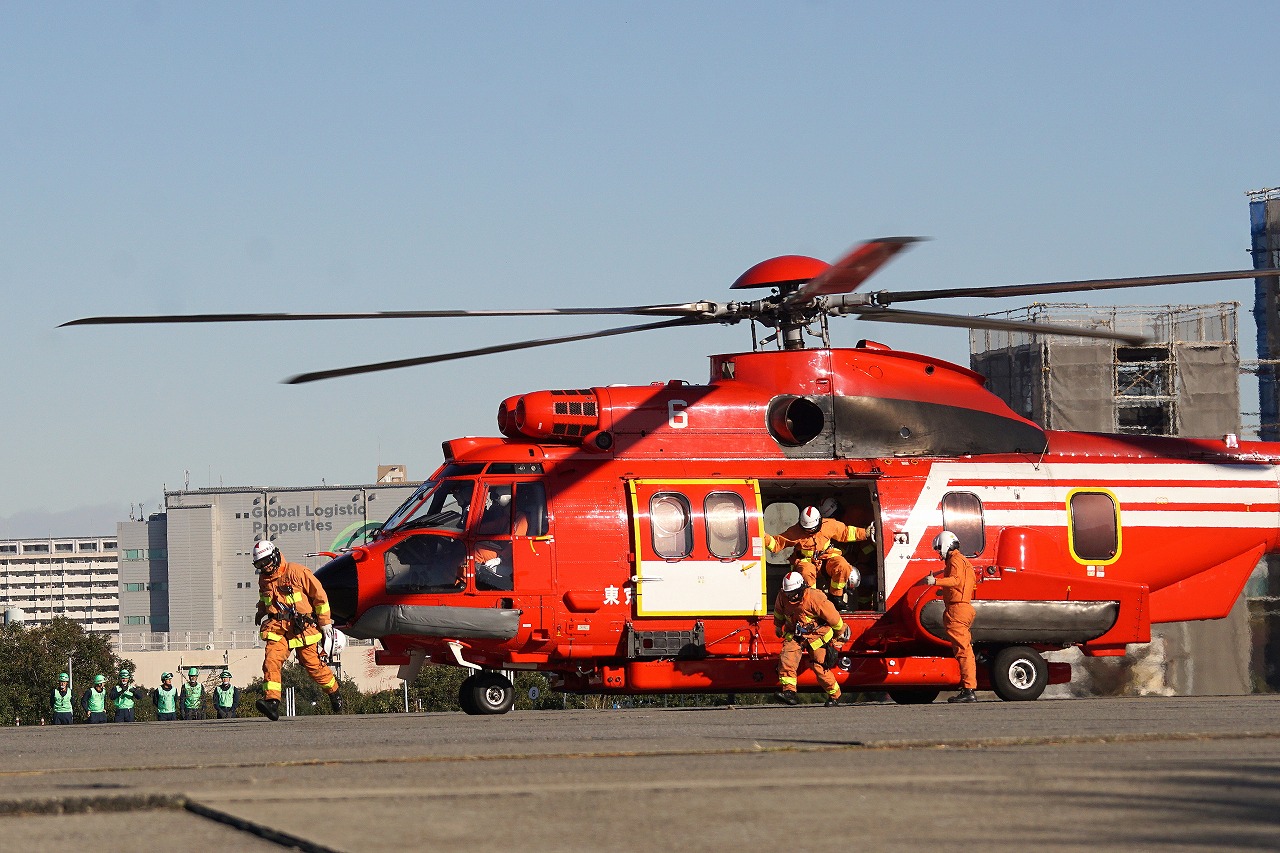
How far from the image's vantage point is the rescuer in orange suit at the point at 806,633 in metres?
17.3

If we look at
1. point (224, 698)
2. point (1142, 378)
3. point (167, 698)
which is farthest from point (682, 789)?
point (1142, 378)

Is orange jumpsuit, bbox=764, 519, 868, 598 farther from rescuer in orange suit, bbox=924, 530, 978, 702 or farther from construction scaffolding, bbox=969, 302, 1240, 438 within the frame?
construction scaffolding, bbox=969, 302, 1240, 438

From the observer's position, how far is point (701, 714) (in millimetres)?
15289

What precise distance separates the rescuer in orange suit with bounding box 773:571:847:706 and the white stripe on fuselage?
1301 millimetres

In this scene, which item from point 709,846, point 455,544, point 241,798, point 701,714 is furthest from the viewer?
point 455,544

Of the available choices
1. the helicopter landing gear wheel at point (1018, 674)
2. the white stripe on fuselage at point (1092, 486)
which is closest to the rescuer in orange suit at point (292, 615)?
the white stripe on fuselage at point (1092, 486)

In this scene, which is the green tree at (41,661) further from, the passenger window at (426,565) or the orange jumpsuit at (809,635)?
the orange jumpsuit at (809,635)

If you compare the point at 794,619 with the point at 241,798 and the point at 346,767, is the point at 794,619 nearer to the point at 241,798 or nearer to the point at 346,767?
the point at 346,767

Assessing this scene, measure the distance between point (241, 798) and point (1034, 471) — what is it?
13144 millimetres

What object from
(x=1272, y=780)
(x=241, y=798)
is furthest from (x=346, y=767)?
(x=1272, y=780)

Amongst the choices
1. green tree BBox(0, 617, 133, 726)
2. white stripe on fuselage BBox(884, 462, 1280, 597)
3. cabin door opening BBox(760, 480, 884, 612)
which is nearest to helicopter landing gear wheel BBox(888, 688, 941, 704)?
cabin door opening BBox(760, 480, 884, 612)

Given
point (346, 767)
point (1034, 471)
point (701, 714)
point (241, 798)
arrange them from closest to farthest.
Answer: point (241, 798)
point (346, 767)
point (701, 714)
point (1034, 471)

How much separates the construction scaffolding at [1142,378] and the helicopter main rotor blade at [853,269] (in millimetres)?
46021

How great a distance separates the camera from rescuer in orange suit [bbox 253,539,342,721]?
16625 mm
